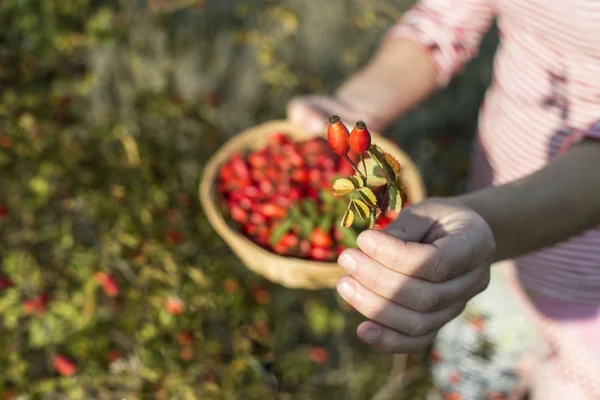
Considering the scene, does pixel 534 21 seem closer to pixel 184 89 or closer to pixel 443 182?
Answer: pixel 443 182

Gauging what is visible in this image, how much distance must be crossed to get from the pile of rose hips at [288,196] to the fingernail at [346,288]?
59 cm

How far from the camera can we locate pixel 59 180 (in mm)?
2256

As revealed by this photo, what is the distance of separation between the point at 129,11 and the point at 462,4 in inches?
69.5

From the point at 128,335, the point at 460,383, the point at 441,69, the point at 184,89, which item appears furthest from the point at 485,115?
the point at 184,89

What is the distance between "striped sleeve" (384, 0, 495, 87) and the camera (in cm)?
139

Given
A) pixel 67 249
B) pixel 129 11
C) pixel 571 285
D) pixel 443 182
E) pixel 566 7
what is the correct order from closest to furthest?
pixel 566 7
pixel 571 285
pixel 67 249
pixel 129 11
pixel 443 182

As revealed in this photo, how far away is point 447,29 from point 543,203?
650 millimetres

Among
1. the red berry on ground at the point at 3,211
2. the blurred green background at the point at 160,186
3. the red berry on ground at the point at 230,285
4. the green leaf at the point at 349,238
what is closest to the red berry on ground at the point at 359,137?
the green leaf at the point at 349,238

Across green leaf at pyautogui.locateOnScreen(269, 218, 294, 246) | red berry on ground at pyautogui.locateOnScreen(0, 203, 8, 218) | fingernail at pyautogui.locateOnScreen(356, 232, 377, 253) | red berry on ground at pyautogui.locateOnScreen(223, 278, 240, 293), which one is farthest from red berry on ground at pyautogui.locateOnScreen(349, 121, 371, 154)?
red berry on ground at pyautogui.locateOnScreen(0, 203, 8, 218)

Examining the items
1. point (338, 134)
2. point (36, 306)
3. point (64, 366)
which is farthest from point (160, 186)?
point (338, 134)

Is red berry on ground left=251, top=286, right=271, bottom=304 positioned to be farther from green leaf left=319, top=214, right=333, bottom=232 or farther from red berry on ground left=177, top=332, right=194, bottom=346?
green leaf left=319, top=214, right=333, bottom=232

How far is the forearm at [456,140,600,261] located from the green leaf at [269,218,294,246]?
2.05 feet

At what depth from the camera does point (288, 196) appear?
5.33 feet

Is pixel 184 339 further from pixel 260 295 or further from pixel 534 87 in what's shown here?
pixel 534 87
